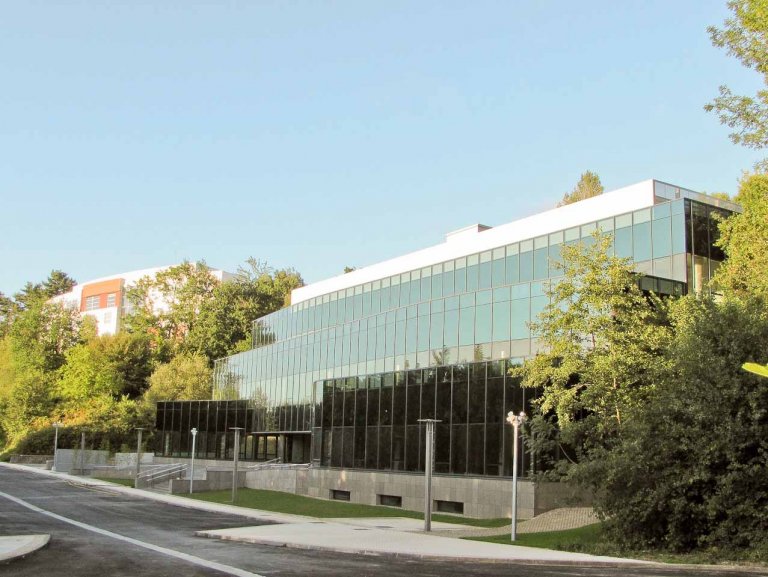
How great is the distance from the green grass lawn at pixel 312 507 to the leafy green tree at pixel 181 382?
4063cm

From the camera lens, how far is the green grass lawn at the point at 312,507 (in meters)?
33.4

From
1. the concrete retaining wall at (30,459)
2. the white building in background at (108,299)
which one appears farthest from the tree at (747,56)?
the white building in background at (108,299)

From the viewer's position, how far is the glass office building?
36562 mm

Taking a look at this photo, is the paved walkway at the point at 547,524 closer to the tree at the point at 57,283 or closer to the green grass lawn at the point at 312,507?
the green grass lawn at the point at 312,507

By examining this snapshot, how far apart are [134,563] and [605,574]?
406 inches

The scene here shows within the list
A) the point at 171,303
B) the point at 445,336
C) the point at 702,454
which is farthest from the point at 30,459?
the point at 702,454

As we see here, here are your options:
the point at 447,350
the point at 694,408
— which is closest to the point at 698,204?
the point at 447,350

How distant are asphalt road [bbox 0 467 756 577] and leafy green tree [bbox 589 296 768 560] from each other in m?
2.90

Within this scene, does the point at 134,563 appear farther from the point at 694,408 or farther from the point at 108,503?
the point at 108,503

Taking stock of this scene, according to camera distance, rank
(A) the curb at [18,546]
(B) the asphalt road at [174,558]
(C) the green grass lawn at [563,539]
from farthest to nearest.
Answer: (C) the green grass lawn at [563,539], (A) the curb at [18,546], (B) the asphalt road at [174,558]

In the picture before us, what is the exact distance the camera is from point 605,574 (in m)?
16.4

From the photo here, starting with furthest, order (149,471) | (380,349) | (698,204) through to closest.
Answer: (149,471)
(380,349)
(698,204)

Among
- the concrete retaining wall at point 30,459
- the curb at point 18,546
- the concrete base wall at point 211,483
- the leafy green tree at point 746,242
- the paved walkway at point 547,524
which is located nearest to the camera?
the curb at point 18,546

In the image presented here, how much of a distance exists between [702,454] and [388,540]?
31.3 ft
